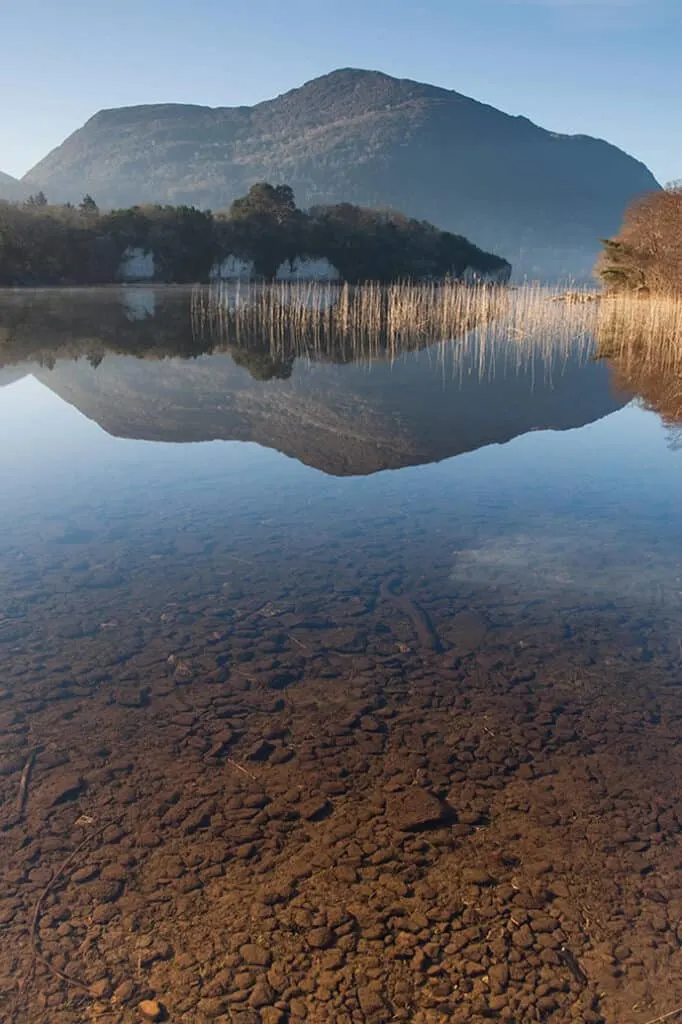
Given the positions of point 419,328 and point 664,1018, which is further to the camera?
point 419,328

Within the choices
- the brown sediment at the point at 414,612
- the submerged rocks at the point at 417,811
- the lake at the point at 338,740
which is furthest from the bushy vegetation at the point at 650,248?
the submerged rocks at the point at 417,811

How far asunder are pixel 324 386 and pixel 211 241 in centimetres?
5144

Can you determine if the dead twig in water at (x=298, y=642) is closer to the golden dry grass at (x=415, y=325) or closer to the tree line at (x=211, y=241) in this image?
the golden dry grass at (x=415, y=325)

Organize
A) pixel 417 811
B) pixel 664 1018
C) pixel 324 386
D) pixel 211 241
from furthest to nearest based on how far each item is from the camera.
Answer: pixel 211 241, pixel 324 386, pixel 417 811, pixel 664 1018

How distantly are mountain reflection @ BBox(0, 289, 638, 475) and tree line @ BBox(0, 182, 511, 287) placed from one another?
32130mm

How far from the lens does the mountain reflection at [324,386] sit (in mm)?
10516

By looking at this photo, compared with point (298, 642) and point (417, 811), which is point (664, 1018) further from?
point (298, 642)

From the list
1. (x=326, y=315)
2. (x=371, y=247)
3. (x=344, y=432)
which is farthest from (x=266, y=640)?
(x=371, y=247)

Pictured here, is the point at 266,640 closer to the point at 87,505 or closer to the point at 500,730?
the point at 500,730

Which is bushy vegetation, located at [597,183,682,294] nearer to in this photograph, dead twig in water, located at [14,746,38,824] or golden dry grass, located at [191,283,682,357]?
golden dry grass, located at [191,283,682,357]

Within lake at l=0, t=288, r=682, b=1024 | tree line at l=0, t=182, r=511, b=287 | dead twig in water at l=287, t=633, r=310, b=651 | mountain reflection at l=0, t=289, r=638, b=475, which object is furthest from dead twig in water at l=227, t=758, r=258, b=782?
tree line at l=0, t=182, r=511, b=287

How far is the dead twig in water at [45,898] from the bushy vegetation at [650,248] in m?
27.2

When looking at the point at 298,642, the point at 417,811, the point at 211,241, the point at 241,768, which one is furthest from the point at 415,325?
the point at 211,241

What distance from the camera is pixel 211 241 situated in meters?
61.4
